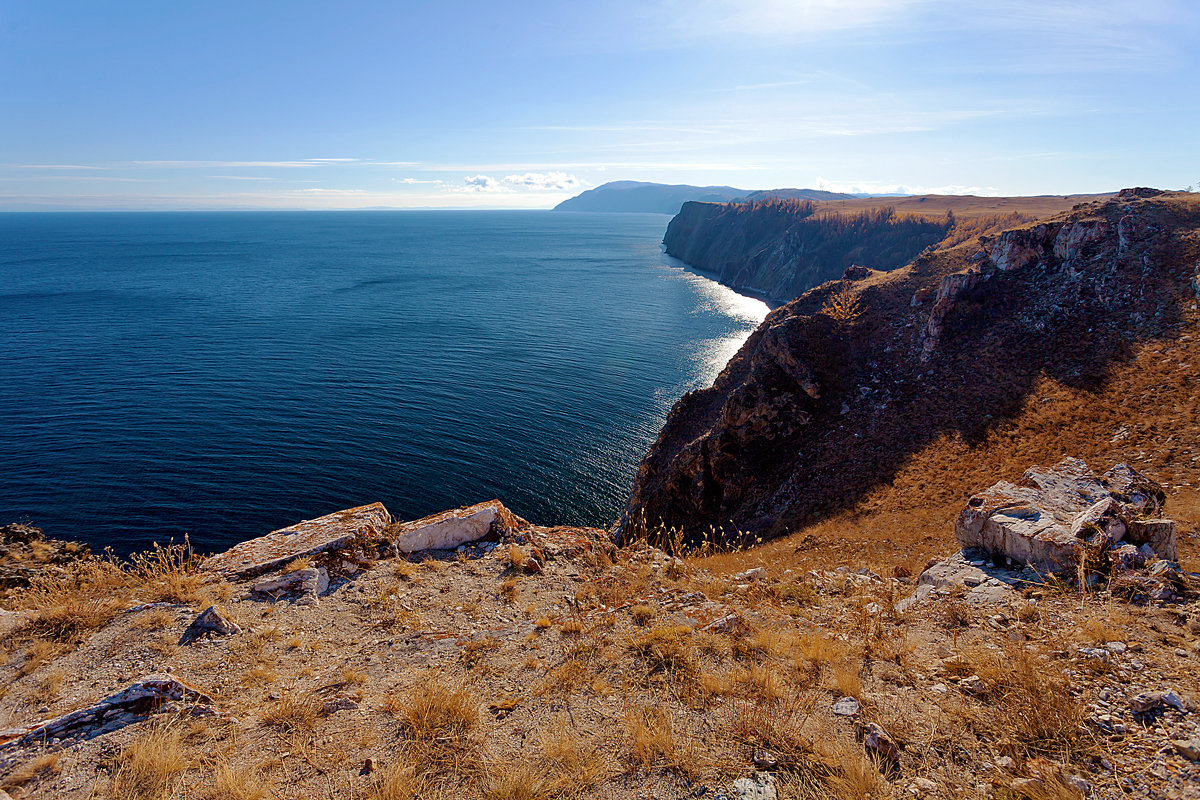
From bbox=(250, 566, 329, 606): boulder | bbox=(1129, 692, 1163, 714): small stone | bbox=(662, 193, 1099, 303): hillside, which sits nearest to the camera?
A: bbox=(1129, 692, 1163, 714): small stone

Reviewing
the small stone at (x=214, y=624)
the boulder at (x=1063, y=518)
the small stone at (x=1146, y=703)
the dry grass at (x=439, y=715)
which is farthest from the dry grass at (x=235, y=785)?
the boulder at (x=1063, y=518)

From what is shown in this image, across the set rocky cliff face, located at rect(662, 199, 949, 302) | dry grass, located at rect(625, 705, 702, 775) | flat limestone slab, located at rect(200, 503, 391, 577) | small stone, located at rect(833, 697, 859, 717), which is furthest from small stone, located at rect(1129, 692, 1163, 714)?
rocky cliff face, located at rect(662, 199, 949, 302)

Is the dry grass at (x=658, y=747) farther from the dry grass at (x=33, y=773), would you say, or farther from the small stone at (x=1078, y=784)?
the dry grass at (x=33, y=773)

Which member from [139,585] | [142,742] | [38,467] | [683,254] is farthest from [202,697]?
[683,254]

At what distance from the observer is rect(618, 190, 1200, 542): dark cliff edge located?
21.7 metres

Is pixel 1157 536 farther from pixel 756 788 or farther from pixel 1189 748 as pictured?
pixel 756 788

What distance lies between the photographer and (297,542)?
11.5 m

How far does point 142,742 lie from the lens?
18.6ft

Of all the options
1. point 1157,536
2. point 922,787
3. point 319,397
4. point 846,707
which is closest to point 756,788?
point 922,787

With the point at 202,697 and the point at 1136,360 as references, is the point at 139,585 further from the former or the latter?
the point at 1136,360

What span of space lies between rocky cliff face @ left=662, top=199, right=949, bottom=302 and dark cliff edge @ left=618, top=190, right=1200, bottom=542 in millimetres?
79927

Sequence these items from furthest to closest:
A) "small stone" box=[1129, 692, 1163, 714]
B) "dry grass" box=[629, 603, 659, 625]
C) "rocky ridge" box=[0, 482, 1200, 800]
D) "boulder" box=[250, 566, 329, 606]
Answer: "boulder" box=[250, 566, 329, 606]
"dry grass" box=[629, 603, 659, 625]
"small stone" box=[1129, 692, 1163, 714]
"rocky ridge" box=[0, 482, 1200, 800]

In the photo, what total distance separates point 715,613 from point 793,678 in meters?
2.37

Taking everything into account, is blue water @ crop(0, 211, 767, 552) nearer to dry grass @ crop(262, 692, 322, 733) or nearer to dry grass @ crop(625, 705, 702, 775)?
dry grass @ crop(262, 692, 322, 733)
